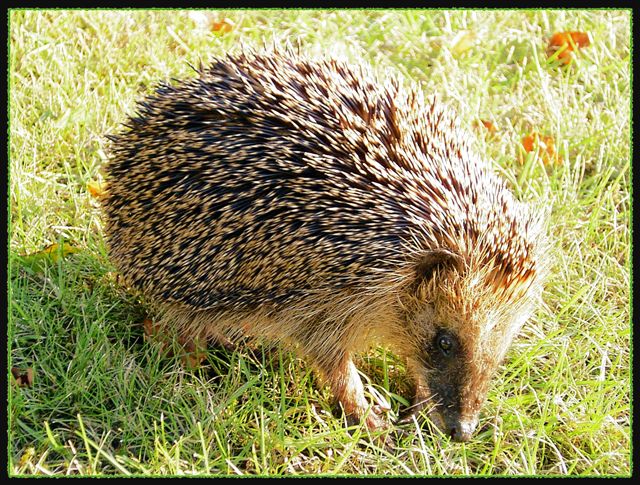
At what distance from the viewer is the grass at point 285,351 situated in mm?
4895

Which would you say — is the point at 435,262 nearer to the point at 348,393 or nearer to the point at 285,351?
the point at 348,393

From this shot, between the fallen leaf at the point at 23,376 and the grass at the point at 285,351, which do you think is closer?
the grass at the point at 285,351

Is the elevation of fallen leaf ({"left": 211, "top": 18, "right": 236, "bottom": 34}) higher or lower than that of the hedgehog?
higher

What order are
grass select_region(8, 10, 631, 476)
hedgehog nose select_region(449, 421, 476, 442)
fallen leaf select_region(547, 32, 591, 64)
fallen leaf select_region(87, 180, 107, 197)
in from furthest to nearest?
fallen leaf select_region(547, 32, 591, 64)
fallen leaf select_region(87, 180, 107, 197)
grass select_region(8, 10, 631, 476)
hedgehog nose select_region(449, 421, 476, 442)

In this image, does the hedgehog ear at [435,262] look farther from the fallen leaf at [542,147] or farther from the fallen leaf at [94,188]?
the fallen leaf at [94,188]

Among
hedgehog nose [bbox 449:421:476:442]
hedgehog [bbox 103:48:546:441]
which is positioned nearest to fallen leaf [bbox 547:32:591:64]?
hedgehog [bbox 103:48:546:441]

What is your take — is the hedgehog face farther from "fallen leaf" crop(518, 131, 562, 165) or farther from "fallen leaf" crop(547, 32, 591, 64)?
"fallen leaf" crop(547, 32, 591, 64)

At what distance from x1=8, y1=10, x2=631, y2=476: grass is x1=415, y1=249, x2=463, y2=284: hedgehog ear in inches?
38.0

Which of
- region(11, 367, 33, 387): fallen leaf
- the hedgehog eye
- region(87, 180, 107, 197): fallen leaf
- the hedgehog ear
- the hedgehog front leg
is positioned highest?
the hedgehog ear

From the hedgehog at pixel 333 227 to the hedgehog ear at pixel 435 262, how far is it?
0.01 m

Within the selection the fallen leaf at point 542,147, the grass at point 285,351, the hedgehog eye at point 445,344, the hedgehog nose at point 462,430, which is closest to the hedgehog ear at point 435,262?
the hedgehog eye at point 445,344

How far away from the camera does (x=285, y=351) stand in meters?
5.48

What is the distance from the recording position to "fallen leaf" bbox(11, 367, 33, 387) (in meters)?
5.11

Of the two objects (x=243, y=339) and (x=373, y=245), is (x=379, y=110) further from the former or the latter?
(x=243, y=339)
